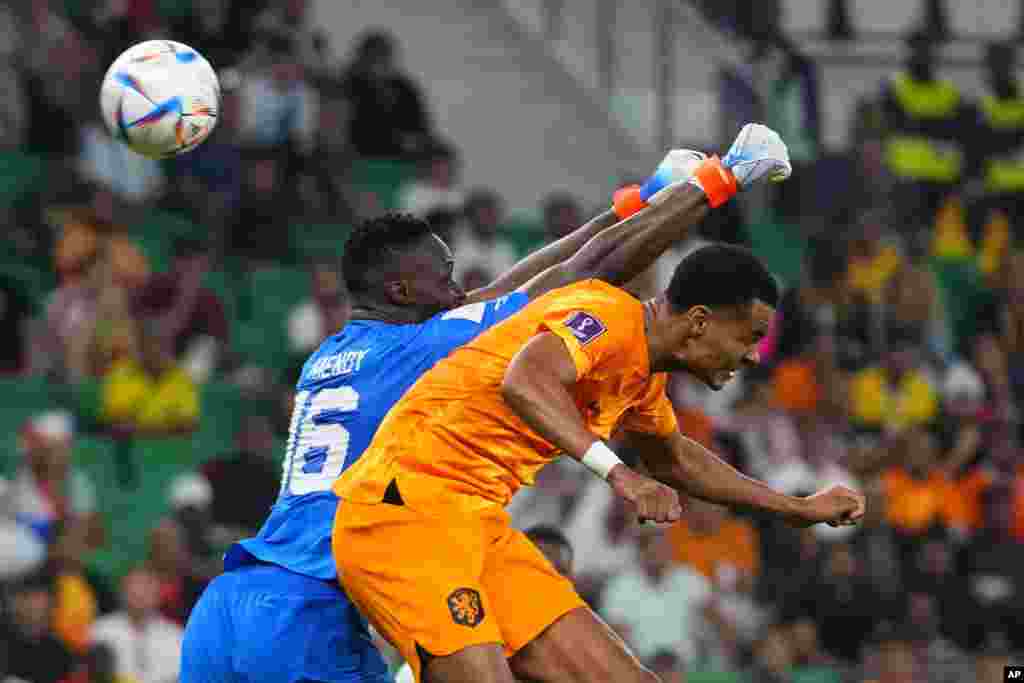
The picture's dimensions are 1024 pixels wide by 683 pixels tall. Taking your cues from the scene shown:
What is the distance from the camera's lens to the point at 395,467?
7.33 meters

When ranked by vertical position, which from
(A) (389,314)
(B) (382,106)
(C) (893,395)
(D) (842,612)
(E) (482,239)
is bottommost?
(D) (842,612)

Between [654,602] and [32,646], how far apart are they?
13.0 ft

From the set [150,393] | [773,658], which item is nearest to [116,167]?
[150,393]

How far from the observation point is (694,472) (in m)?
8.08

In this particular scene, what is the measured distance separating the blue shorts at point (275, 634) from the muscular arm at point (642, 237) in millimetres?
1374

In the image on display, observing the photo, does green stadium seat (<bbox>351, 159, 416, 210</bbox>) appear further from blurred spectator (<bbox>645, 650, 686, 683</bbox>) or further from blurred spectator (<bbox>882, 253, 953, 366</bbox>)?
blurred spectator (<bbox>645, 650, 686, 683</bbox>)

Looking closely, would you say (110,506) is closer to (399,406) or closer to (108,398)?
(108,398)

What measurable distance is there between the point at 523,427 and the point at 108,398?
7.18 meters

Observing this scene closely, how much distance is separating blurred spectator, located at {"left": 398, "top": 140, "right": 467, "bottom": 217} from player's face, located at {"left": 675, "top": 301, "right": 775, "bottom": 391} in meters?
8.41

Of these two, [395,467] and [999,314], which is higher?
[395,467]

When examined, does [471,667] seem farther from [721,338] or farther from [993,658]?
[993,658]

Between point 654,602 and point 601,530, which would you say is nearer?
point 654,602

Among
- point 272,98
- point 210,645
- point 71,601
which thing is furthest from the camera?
point 272,98

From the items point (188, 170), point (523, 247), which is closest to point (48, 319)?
point (188, 170)
